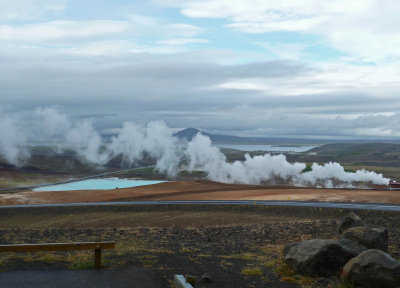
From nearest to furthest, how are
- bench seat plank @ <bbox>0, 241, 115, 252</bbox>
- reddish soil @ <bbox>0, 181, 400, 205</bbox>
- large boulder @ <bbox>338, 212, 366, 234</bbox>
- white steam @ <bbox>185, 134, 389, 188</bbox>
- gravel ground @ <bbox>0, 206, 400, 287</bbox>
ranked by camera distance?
bench seat plank @ <bbox>0, 241, 115, 252</bbox>, gravel ground @ <bbox>0, 206, 400, 287</bbox>, large boulder @ <bbox>338, 212, 366, 234</bbox>, reddish soil @ <bbox>0, 181, 400, 205</bbox>, white steam @ <bbox>185, 134, 389, 188</bbox>

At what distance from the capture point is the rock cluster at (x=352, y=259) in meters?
11.2

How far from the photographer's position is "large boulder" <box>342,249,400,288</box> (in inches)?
439

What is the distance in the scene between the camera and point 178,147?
197375mm

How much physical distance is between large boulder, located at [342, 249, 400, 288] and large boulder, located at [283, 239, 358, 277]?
4.05 feet

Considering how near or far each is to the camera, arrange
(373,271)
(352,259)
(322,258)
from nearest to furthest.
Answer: (373,271) < (352,259) < (322,258)

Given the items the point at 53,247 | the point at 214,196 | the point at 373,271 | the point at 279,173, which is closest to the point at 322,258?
the point at 373,271

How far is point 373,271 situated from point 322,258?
202 cm

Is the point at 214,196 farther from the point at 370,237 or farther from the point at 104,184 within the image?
the point at 370,237

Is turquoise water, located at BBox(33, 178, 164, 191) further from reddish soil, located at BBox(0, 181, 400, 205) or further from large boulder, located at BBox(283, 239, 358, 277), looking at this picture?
large boulder, located at BBox(283, 239, 358, 277)

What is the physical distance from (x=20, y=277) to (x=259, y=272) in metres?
7.35

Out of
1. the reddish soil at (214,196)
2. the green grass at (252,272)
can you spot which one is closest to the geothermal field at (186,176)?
the reddish soil at (214,196)

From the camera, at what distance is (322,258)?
43.0ft

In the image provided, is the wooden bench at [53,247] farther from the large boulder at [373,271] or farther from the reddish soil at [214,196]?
the reddish soil at [214,196]

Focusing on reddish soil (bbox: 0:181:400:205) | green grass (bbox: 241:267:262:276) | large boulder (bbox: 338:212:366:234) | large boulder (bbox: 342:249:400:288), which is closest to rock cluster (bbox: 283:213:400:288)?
large boulder (bbox: 342:249:400:288)
